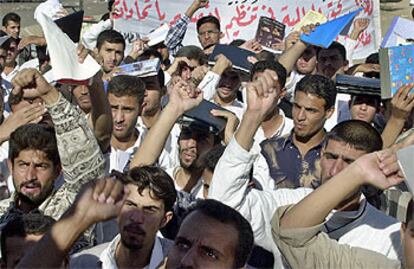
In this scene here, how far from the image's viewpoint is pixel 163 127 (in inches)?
171

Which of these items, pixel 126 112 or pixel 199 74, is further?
pixel 199 74

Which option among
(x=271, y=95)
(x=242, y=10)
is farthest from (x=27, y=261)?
(x=242, y=10)

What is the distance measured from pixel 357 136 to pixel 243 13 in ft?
17.5

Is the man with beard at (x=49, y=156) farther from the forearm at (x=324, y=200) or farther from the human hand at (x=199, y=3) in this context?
the human hand at (x=199, y=3)

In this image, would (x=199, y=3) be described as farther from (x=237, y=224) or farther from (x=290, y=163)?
(x=237, y=224)

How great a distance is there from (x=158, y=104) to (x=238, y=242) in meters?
2.95

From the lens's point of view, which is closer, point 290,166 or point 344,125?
point 344,125

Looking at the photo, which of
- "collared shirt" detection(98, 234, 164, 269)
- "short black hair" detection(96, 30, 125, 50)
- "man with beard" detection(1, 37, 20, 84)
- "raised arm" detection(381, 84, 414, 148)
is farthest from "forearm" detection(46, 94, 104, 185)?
"man with beard" detection(1, 37, 20, 84)

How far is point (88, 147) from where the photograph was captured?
3.97 meters

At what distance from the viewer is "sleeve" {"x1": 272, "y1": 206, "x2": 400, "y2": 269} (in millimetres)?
3277

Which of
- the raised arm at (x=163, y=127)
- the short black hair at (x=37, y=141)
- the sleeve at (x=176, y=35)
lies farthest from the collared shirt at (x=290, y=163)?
the sleeve at (x=176, y=35)

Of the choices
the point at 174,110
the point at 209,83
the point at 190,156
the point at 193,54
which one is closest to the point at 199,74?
the point at 209,83

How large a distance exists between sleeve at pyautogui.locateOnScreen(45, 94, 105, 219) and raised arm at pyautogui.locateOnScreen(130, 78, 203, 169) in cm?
38

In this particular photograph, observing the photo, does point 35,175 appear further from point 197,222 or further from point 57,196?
point 197,222
